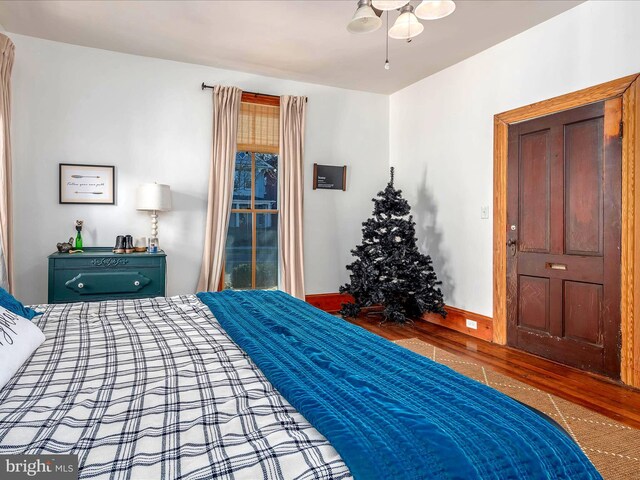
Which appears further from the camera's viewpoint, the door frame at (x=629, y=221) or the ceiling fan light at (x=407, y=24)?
the door frame at (x=629, y=221)

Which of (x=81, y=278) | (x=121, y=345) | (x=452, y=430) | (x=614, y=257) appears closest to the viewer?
(x=452, y=430)

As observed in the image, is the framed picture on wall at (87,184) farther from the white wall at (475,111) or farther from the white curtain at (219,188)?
the white wall at (475,111)

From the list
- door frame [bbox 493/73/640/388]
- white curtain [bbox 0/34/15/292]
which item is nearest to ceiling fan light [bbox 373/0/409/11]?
door frame [bbox 493/73/640/388]

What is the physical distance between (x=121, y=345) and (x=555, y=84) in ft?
12.2

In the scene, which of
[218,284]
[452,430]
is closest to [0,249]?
[218,284]

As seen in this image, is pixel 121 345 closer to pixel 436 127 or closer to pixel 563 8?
pixel 563 8

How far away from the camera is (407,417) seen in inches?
36.7

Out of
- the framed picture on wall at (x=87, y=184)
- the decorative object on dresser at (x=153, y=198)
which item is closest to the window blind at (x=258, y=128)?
the decorative object on dresser at (x=153, y=198)

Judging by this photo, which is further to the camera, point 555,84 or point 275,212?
point 275,212

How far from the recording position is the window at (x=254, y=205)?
15.7 feet

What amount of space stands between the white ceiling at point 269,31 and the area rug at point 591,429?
2871 mm

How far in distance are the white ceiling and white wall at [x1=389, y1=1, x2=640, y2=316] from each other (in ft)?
0.58

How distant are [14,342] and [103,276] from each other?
2534 millimetres

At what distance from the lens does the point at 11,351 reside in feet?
4.00
